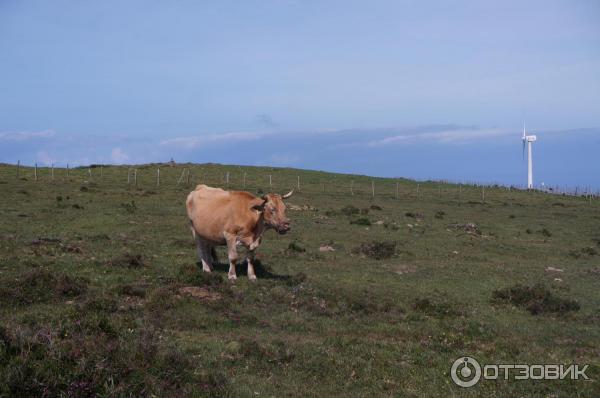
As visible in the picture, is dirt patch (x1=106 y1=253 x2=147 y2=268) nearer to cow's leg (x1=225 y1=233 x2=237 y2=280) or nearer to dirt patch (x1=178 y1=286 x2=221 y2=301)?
cow's leg (x1=225 y1=233 x2=237 y2=280)

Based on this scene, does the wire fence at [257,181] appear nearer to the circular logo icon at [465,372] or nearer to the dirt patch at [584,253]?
the dirt patch at [584,253]

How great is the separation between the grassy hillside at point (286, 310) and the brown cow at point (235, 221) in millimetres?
939

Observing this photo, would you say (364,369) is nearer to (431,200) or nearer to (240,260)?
(240,260)

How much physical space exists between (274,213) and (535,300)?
7.91 metres

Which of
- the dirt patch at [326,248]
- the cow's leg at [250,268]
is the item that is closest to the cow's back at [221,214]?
the cow's leg at [250,268]

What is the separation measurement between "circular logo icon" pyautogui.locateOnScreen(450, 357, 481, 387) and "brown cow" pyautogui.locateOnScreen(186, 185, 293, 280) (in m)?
7.63

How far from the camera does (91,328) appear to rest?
29.8 ft

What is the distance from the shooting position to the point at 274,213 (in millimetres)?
17141

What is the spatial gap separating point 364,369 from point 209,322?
13.1ft

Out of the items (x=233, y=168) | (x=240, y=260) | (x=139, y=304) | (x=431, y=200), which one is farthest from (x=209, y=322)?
(x=233, y=168)

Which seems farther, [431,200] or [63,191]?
[431,200]

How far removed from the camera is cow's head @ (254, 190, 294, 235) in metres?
17.0

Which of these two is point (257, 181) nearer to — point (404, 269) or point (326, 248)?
point (326, 248)

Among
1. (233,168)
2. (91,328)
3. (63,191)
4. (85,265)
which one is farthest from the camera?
(233,168)
